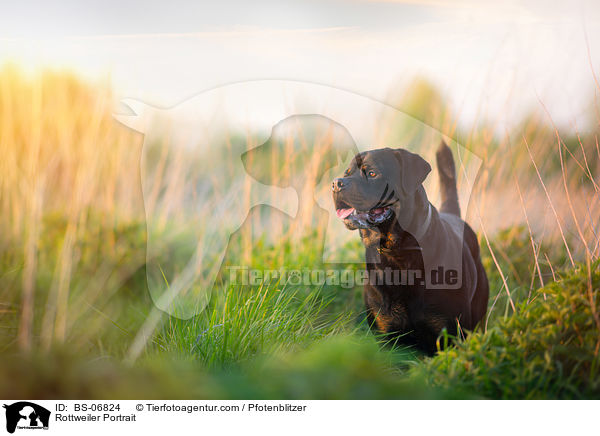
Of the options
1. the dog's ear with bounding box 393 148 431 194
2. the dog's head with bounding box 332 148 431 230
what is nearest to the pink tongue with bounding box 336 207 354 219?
the dog's head with bounding box 332 148 431 230

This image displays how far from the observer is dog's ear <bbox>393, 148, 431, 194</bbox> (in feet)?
7.15

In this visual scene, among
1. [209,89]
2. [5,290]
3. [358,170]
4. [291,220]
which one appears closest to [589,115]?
[358,170]

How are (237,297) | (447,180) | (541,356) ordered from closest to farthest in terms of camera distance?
(541,356), (237,297), (447,180)

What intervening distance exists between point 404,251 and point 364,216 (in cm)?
28

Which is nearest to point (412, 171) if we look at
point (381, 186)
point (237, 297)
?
point (381, 186)

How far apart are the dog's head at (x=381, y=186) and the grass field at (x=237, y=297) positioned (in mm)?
541

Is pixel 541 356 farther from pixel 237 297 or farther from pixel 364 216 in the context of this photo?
pixel 237 297

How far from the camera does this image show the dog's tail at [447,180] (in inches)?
98.5

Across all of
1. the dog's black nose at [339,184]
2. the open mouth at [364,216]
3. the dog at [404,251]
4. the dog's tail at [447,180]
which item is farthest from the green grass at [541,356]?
the dog's tail at [447,180]

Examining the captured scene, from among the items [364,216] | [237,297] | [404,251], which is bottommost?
[237,297]

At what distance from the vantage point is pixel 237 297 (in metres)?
2.49

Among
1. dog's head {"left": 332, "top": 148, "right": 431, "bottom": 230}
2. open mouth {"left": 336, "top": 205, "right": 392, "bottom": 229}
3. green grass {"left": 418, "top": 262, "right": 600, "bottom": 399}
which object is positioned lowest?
green grass {"left": 418, "top": 262, "right": 600, "bottom": 399}

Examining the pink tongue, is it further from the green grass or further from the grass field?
the green grass
